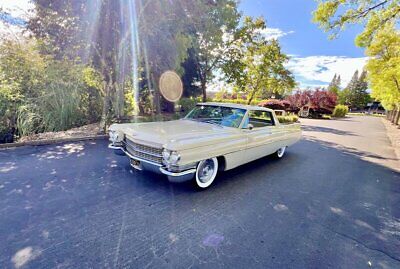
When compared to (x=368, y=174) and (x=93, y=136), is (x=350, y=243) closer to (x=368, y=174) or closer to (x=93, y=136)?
(x=368, y=174)

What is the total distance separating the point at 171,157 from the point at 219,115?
195 centimetres

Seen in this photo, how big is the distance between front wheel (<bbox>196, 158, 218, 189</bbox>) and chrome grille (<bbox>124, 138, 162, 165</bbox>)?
735mm

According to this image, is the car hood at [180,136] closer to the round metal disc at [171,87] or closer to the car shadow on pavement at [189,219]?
the car shadow on pavement at [189,219]

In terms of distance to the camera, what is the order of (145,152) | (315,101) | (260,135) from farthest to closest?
A: (315,101), (260,135), (145,152)

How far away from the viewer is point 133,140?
3.46m

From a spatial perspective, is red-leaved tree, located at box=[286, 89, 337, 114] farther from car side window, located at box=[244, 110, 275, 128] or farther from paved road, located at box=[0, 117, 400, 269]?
paved road, located at box=[0, 117, 400, 269]

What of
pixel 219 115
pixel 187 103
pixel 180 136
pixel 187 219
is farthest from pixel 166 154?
pixel 187 103

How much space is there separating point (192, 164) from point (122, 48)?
6.02 m

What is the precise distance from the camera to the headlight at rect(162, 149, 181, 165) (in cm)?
287

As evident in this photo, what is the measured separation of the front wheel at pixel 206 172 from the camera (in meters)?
3.49

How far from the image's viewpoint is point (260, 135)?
4.45 metres

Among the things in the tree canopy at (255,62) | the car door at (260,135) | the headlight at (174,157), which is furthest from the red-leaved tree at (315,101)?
the headlight at (174,157)

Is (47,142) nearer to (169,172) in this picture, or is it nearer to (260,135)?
(169,172)

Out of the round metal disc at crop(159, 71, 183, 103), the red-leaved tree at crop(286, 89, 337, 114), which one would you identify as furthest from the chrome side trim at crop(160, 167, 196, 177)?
the red-leaved tree at crop(286, 89, 337, 114)
